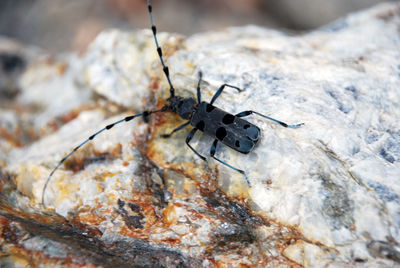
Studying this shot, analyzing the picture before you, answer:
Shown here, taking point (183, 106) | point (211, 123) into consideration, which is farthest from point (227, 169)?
point (183, 106)

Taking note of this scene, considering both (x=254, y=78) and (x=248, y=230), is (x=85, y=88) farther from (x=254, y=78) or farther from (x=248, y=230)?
(x=248, y=230)

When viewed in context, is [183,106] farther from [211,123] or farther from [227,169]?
[227,169]

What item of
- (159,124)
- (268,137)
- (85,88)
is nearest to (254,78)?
(268,137)

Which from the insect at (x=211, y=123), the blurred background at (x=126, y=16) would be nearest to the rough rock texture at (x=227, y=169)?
the insect at (x=211, y=123)

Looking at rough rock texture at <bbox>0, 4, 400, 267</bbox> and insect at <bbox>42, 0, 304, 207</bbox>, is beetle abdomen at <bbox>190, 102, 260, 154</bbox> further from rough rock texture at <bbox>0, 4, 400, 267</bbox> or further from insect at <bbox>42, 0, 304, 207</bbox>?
rough rock texture at <bbox>0, 4, 400, 267</bbox>

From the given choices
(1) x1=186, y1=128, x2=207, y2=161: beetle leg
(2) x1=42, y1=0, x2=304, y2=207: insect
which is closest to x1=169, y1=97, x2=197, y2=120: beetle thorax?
(2) x1=42, y1=0, x2=304, y2=207: insect

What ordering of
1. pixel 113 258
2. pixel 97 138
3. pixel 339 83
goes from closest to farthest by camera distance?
pixel 113 258, pixel 339 83, pixel 97 138
